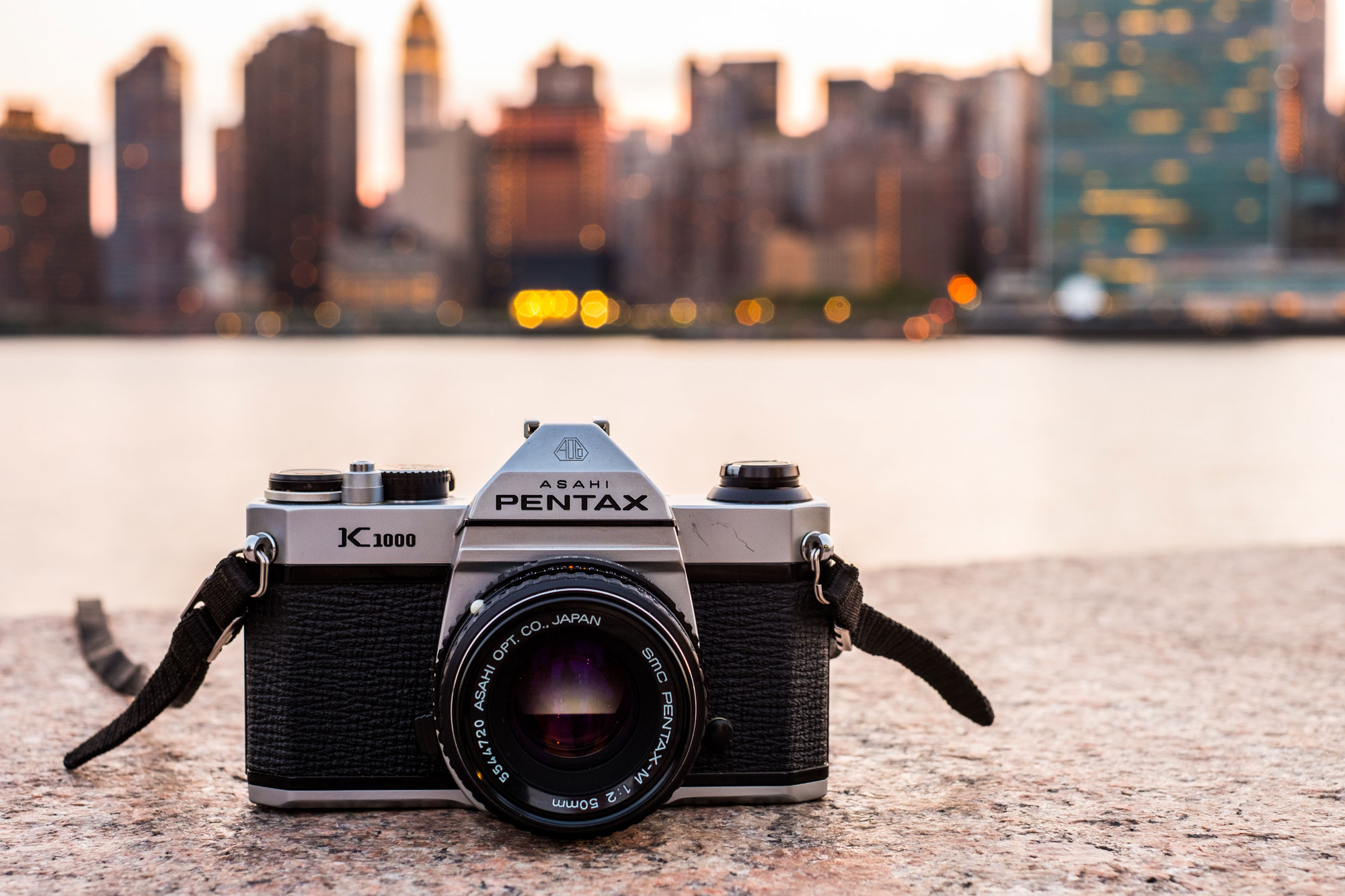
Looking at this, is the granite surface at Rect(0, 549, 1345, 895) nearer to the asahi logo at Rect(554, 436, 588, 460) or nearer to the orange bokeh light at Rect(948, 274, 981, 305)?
the asahi logo at Rect(554, 436, 588, 460)

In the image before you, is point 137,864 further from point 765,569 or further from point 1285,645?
point 1285,645

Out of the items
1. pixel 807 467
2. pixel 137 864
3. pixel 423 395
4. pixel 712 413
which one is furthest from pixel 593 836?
pixel 423 395

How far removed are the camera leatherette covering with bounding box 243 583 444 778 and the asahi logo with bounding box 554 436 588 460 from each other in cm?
29

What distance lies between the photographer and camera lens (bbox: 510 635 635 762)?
1.84m

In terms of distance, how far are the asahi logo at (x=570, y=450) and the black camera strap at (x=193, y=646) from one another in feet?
1.54

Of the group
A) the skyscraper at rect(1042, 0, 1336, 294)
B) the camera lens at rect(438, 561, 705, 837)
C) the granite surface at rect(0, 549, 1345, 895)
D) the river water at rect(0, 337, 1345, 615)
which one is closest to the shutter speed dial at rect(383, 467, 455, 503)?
the camera lens at rect(438, 561, 705, 837)

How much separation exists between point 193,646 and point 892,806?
3.74 feet

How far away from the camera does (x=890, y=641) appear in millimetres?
2219

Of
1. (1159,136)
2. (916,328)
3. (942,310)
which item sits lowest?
(916,328)

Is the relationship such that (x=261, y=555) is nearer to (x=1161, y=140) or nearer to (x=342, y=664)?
(x=342, y=664)

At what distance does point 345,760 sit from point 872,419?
117ft

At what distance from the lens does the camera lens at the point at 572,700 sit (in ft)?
5.78

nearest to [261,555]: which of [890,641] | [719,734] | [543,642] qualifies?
[543,642]

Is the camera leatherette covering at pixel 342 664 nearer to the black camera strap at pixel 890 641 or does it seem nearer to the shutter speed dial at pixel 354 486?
the shutter speed dial at pixel 354 486
